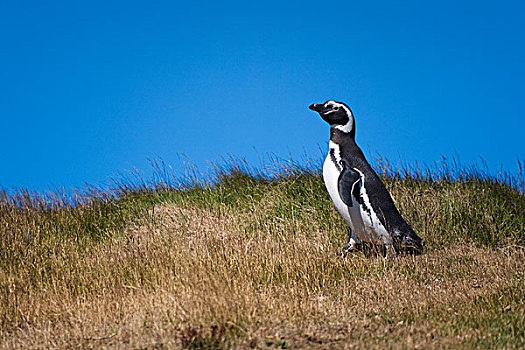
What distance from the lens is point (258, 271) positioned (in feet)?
23.9

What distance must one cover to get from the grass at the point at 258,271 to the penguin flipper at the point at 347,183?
914mm

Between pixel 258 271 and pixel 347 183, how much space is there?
5.96ft

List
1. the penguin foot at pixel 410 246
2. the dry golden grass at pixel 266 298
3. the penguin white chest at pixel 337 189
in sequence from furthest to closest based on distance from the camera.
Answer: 1. the penguin foot at pixel 410 246
2. the penguin white chest at pixel 337 189
3. the dry golden grass at pixel 266 298

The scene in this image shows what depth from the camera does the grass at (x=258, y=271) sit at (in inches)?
207

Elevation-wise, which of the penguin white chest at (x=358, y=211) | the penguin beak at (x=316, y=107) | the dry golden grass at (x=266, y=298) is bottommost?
the dry golden grass at (x=266, y=298)

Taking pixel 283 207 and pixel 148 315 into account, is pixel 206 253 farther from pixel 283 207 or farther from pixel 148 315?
pixel 283 207

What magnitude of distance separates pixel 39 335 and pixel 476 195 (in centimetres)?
901

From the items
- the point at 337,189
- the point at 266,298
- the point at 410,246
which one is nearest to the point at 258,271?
the point at 266,298

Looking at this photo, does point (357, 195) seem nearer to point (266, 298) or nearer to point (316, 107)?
point (316, 107)

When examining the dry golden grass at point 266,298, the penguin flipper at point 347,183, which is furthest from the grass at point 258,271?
the penguin flipper at point 347,183

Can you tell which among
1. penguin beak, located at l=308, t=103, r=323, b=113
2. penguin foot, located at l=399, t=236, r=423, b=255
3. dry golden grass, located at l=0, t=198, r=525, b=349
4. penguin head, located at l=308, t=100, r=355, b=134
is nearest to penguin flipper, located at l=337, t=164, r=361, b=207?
penguin head, located at l=308, t=100, r=355, b=134

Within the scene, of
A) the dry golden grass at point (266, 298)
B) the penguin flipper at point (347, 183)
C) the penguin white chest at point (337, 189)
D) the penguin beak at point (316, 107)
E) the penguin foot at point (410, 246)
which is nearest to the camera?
the dry golden grass at point (266, 298)

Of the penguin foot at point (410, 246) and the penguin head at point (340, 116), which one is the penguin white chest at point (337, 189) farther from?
the penguin foot at point (410, 246)

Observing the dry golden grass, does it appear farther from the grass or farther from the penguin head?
the penguin head
